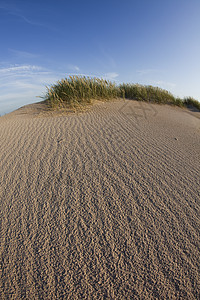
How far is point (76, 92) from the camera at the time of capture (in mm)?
5234

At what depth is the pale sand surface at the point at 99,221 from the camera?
948 millimetres

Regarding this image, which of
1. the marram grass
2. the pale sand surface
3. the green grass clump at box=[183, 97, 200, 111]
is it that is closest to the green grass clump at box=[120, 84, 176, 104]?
the marram grass

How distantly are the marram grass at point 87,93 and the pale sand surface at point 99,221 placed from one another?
8.72 ft

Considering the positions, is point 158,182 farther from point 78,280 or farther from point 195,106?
point 195,106

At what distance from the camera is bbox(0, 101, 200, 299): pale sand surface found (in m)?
0.95

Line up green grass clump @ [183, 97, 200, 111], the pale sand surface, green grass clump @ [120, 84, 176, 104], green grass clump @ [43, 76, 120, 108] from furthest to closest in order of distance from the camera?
green grass clump @ [183, 97, 200, 111]
green grass clump @ [120, 84, 176, 104]
green grass clump @ [43, 76, 120, 108]
the pale sand surface

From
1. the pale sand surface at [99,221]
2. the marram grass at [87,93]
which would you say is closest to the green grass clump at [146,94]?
the marram grass at [87,93]

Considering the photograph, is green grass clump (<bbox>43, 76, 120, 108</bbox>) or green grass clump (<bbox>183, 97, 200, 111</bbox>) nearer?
green grass clump (<bbox>43, 76, 120, 108</bbox>)

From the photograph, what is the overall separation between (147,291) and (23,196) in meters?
1.21

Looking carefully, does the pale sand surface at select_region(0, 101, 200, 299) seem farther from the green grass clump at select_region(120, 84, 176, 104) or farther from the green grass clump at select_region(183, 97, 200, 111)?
the green grass clump at select_region(183, 97, 200, 111)

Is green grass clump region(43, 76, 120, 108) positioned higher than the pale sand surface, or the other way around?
green grass clump region(43, 76, 120, 108)

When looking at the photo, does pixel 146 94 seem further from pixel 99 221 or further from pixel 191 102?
pixel 99 221

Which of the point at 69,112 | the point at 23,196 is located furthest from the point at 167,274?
the point at 69,112

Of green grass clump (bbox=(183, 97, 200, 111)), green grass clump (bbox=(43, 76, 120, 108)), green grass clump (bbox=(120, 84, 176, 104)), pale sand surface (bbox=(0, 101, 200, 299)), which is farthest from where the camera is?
green grass clump (bbox=(183, 97, 200, 111))
